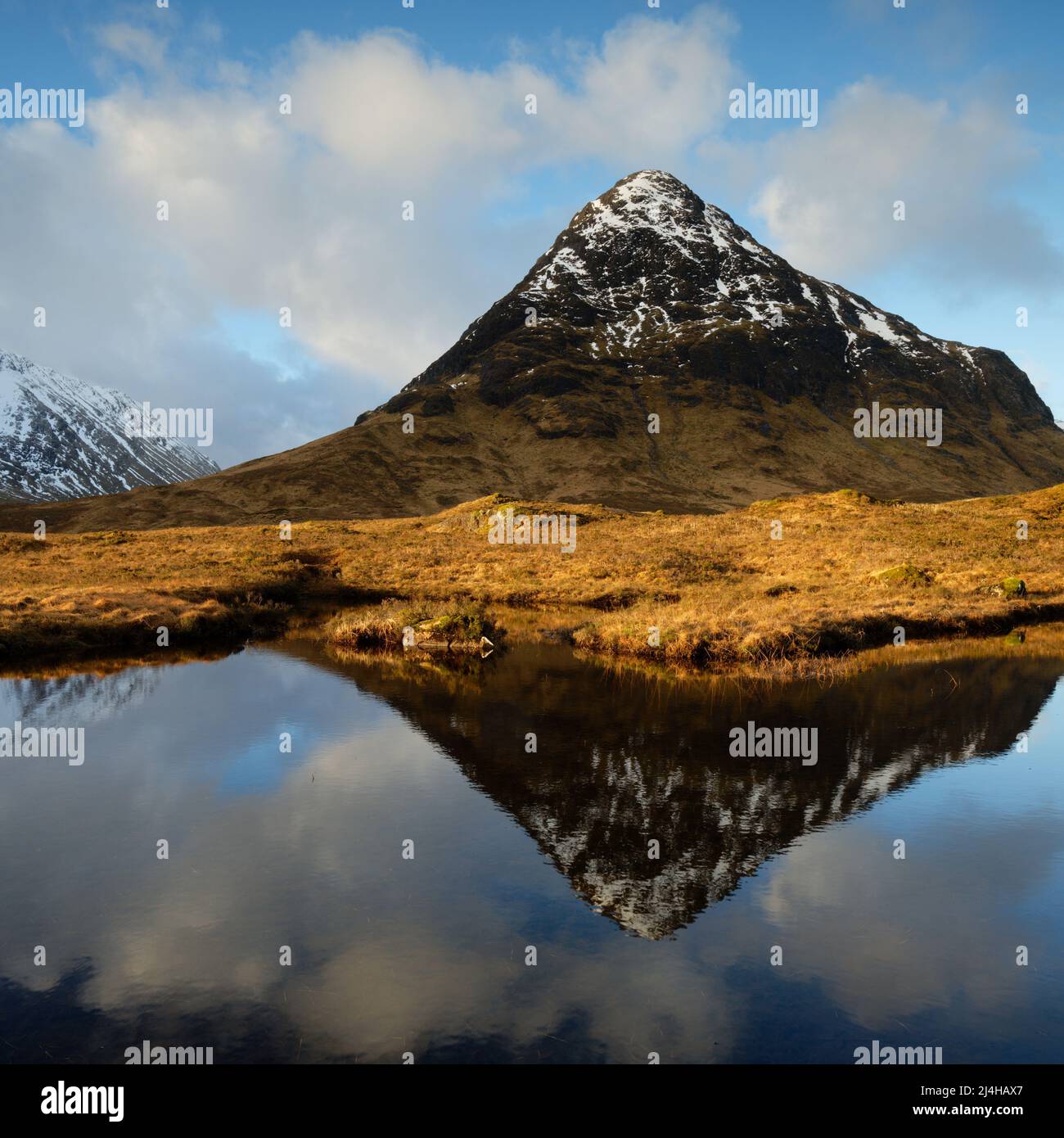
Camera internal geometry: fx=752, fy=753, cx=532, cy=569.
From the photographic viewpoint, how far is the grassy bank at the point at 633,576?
30.2 m

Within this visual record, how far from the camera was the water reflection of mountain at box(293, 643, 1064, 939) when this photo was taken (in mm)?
12078

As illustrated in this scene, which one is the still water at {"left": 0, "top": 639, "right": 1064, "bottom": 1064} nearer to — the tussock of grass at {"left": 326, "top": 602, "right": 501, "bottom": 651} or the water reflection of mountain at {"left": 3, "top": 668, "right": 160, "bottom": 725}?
the water reflection of mountain at {"left": 3, "top": 668, "right": 160, "bottom": 725}

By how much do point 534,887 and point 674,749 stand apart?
708cm

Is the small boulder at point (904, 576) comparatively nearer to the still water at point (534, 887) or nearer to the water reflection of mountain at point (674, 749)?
the water reflection of mountain at point (674, 749)

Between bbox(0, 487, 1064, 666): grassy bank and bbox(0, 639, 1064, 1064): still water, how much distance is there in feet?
33.8

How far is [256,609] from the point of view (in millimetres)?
37938

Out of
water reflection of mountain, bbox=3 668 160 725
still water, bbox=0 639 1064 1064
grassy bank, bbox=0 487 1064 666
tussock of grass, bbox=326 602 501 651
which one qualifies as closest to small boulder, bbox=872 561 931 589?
grassy bank, bbox=0 487 1064 666

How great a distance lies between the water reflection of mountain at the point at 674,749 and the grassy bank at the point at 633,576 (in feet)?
15.8

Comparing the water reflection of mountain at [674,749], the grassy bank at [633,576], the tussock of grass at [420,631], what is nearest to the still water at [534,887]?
the water reflection of mountain at [674,749]

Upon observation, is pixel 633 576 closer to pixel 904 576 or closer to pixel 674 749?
pixel 904 576

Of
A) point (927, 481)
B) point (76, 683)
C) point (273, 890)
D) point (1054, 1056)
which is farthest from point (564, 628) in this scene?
point (927, 481)

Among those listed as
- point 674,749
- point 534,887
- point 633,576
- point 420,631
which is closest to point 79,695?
point 420,631
